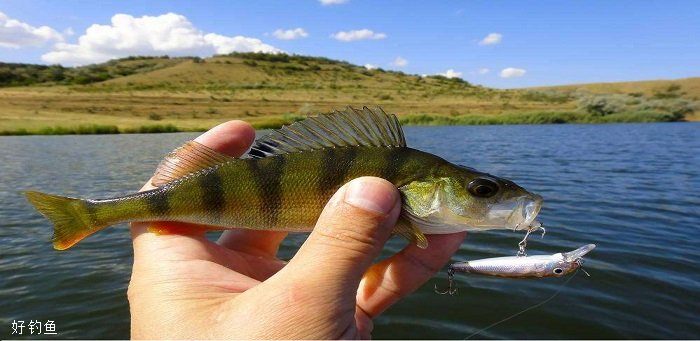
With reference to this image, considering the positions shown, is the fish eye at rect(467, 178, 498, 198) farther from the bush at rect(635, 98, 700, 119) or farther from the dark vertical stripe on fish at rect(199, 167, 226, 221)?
the bush at rect(635, 98, 700, 119)

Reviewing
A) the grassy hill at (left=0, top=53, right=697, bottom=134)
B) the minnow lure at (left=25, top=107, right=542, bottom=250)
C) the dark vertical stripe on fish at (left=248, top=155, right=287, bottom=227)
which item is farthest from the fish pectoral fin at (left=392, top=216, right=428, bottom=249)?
the grassy hill at (left=0, top=53, right=697, bottom=134)

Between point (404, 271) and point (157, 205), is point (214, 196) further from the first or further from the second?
point (404, 271)

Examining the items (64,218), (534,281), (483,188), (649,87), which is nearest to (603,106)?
(649,87)

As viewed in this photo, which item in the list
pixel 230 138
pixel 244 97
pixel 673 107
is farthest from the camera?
pixel 244 97

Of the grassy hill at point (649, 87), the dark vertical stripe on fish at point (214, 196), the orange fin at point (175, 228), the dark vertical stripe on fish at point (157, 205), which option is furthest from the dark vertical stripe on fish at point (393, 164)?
the grassy hill at point (649, 87)

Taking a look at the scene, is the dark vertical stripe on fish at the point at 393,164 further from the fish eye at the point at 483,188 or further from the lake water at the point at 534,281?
the lake water at the point at 534,281

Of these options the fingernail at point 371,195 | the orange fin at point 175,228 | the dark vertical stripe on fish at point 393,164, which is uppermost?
the dark vertical stripe on fish at point 393,164
